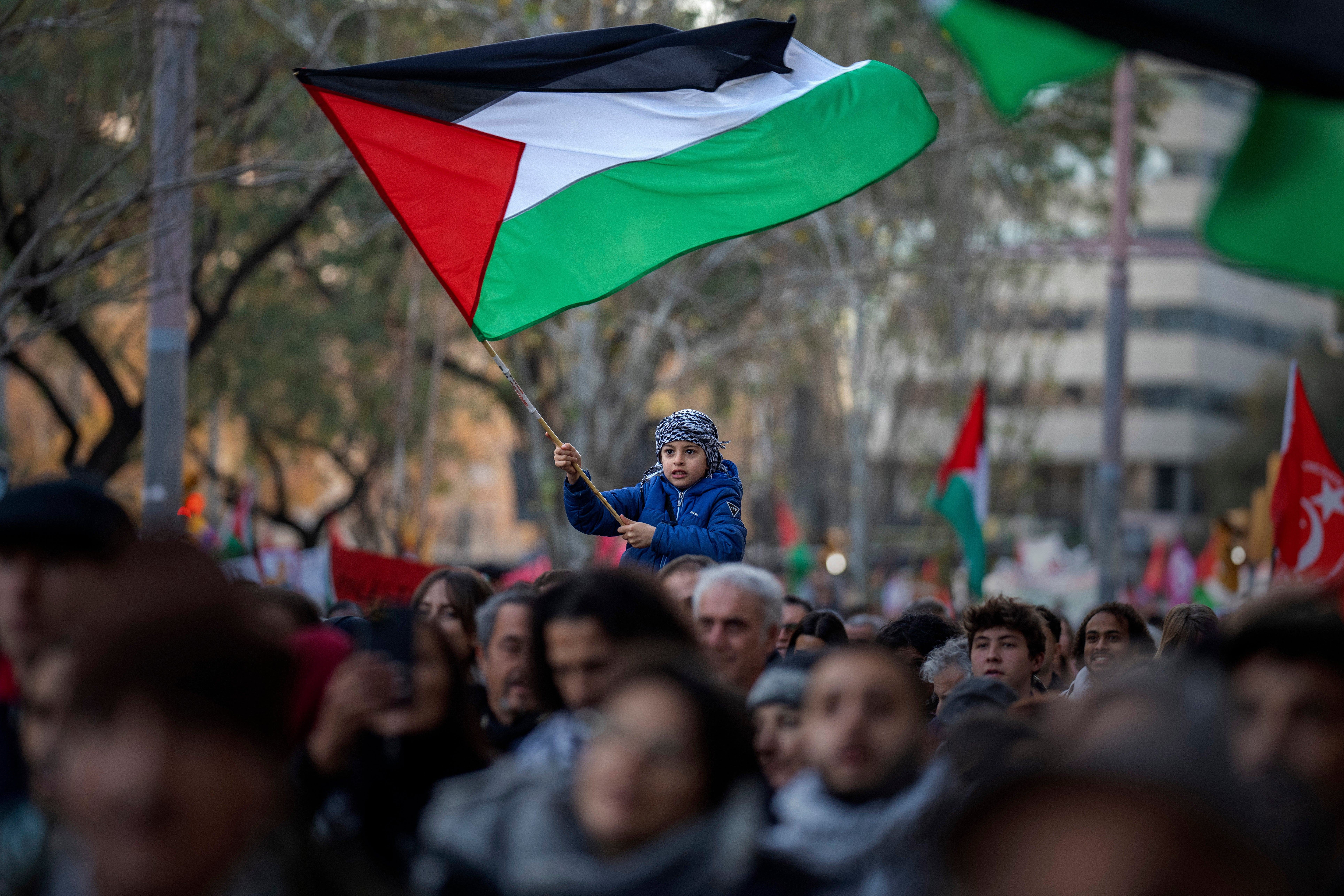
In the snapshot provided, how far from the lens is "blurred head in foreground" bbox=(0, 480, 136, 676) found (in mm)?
3682

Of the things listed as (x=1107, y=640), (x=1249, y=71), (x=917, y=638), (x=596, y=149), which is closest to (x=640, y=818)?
(x=1249, y=71)

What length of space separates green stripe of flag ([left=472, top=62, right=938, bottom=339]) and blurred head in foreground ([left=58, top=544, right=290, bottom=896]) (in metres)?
4.33

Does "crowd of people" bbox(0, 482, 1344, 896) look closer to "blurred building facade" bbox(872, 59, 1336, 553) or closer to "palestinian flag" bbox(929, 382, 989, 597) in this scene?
"palestinian flag" bbox(929, 382, 989, 597)

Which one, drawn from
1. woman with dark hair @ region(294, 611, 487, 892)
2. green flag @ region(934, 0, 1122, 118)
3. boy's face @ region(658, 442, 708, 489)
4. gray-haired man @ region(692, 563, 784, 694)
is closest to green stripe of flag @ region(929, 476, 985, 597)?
boy's face @ region(658, 442, 708, 489)

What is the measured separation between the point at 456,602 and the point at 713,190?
108 inches

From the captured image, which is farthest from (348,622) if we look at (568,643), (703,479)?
(703,479)

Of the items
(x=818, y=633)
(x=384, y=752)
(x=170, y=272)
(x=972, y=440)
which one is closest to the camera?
(x=384, y=752)

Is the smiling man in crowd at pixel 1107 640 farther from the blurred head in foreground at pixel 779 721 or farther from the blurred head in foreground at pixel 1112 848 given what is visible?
the blurred head in foreground at pixel 1112 848

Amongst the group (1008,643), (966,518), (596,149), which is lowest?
(966,518)

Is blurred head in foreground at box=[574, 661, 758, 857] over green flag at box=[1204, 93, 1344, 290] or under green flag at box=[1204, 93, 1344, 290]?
under

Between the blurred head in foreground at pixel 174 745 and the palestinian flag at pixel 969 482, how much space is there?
11245 mm

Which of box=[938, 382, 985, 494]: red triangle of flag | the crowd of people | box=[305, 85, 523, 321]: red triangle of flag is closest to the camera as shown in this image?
the crowd of people

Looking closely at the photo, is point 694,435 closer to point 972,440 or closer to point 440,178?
point 440,178

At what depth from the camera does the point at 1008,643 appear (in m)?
6.18
